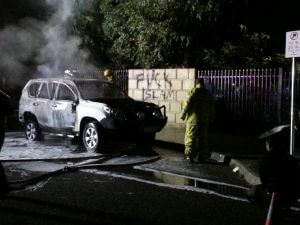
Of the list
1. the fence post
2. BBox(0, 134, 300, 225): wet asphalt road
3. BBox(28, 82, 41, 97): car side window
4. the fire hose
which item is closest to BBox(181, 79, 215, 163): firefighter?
BBox(0, 134, 300, 225): wet asphalt road

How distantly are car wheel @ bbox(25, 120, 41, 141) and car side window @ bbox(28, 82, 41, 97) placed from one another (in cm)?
68

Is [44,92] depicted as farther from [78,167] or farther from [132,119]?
[78,167]

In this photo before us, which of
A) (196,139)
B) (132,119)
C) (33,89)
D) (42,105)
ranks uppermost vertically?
(33,89)

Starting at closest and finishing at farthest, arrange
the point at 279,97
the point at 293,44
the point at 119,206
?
the point at 119,206, the point at 293,44, the point at 279,97

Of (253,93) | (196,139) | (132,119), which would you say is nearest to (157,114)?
(132,119)

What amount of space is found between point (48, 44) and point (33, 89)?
26.7 feet

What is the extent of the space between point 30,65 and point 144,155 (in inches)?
487

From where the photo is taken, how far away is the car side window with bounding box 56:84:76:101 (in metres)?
11.7

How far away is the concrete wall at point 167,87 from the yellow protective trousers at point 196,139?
540 cm

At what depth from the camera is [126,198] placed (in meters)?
6.97

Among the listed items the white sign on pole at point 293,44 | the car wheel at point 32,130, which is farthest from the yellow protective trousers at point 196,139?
the car wheel at point 32,130

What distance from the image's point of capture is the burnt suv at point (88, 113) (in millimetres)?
10953

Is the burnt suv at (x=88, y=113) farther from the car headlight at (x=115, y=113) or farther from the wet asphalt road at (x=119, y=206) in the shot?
→ the wet asphalt road at (x=119, y=206)

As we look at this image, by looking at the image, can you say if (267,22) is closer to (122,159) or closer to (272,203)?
(122,159)
